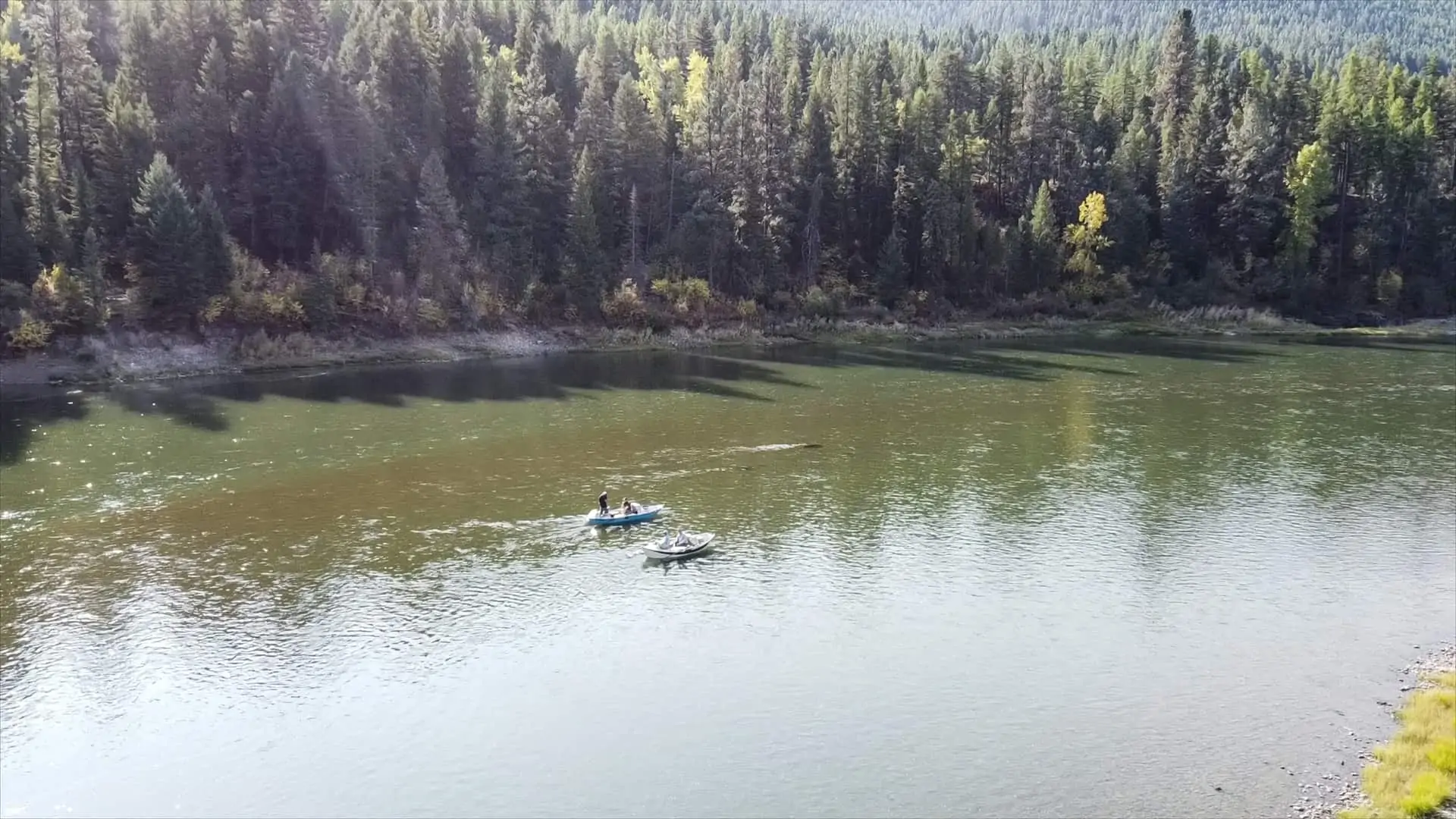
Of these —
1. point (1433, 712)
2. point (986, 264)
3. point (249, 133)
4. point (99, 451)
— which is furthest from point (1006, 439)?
point (249, 133)

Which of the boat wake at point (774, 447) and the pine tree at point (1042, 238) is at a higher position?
the pine tree at point (1042, 238)

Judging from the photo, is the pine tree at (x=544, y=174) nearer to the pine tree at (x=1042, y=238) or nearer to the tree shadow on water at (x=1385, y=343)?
the pine tree at (x=1042, y=238)

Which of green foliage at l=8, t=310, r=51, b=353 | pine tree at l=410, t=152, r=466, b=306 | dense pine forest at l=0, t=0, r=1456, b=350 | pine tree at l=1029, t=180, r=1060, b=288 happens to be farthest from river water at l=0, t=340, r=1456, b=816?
pine tree at l=1029, t=180, r=1060, b=288

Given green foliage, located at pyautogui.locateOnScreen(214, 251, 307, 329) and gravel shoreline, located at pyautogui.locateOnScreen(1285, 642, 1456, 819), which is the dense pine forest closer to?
green foliage, located at pyautogui.locateOnScreen(214, 251, 307, 329)

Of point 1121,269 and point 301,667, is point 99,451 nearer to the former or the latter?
point 301,667

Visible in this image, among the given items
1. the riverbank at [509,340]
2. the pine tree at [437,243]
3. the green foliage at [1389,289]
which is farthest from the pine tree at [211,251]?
the green foliage at [1389,289]

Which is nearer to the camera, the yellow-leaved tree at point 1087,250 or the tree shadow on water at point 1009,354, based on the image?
the tree shadow on water at point 1009,354
